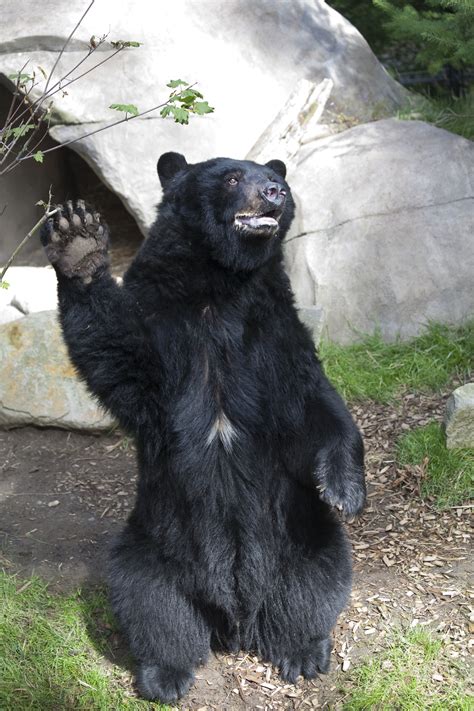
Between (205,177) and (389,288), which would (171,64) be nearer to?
(389,288)

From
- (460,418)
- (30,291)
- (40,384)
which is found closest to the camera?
(460,418)

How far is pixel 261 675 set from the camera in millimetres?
3965

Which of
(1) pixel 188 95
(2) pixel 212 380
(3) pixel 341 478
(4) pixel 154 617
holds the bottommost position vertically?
(4) pixel 154 617

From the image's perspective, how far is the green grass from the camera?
7.80 metres

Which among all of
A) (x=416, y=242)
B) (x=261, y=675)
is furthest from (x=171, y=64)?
(x=261, y=675)

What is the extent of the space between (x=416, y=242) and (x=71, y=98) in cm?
323

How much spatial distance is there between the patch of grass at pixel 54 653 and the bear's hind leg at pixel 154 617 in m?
0.14

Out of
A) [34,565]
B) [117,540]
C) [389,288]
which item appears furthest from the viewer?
[389,288]

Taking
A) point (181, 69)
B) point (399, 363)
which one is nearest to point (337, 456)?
point (399, 363)

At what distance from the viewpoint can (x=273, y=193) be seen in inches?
145

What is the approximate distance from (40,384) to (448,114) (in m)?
4.71

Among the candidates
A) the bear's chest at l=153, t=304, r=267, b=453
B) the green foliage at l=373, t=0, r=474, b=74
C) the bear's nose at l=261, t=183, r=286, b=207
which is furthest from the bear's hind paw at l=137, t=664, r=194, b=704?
the green foliage at l=373, t=0, r=474, b=74

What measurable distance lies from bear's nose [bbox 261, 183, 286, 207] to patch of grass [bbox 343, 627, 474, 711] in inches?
82.6

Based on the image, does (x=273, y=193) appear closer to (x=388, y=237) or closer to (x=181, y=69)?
(x=388, y=237)
